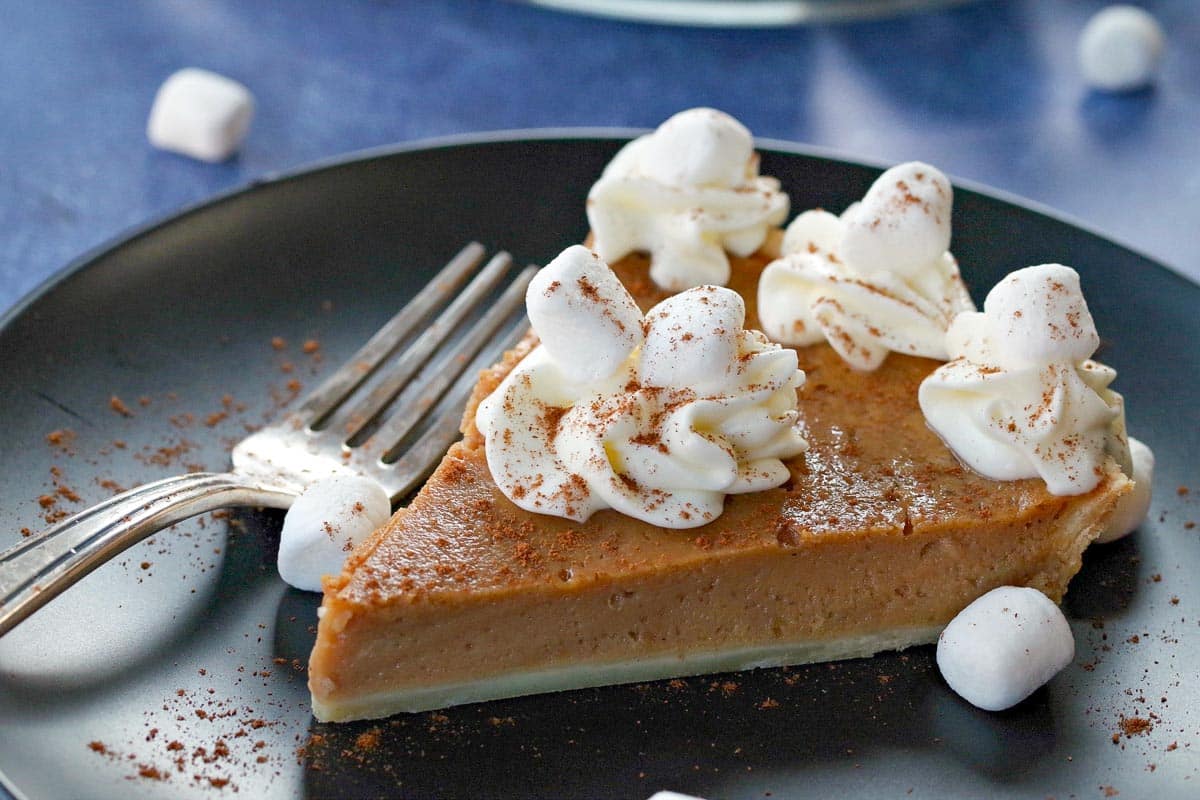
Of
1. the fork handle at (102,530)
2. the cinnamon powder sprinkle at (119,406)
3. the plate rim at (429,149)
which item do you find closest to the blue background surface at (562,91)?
the plate rim at (429,149)

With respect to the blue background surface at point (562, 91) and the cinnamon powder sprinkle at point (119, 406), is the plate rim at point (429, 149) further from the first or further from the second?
the blue background surface at point (562, 91)

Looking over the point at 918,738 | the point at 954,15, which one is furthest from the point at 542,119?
the point at 918,738

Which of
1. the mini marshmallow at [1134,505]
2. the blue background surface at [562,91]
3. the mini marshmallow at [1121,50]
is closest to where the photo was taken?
the mini marshmallow at [1134,505]

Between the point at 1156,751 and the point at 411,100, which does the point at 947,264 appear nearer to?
the point at 1156,751

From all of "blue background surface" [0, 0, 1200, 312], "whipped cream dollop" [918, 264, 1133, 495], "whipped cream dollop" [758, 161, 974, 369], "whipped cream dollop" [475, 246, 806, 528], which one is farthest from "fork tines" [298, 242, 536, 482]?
"blue background surface" [0, 0, 1200, 312]

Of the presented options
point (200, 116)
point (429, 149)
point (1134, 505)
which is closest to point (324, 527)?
point (429, 149)

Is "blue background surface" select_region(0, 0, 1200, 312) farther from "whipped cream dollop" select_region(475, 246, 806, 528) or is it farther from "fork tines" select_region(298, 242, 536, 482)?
"whipped cream dollop" select_region(475, 246, 806, 528)

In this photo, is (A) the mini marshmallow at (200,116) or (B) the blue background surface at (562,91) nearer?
(A) the mini marshmallow at (200,116)
